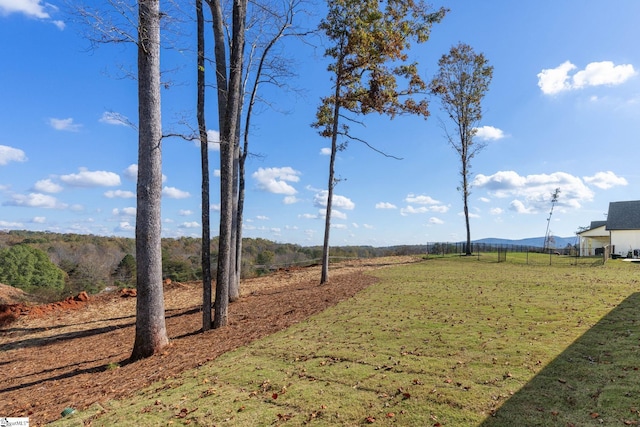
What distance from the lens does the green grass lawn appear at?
3.10 m

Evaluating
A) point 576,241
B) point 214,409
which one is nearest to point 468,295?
point 214,409

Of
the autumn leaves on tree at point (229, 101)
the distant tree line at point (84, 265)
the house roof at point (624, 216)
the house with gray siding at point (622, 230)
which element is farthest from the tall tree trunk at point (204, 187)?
the house roof at point (624, 216)

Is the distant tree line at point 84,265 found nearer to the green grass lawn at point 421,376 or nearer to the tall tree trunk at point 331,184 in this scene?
the tall tree trunk at point 331,184

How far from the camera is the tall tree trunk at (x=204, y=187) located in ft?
23.2

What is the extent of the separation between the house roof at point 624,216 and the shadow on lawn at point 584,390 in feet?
118

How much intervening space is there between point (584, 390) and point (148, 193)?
20.2 ft

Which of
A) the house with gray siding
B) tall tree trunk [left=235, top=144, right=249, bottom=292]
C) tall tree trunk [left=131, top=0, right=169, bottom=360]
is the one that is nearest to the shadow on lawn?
tall tree trunk [left=131, top=0, right=169, bottom=360]

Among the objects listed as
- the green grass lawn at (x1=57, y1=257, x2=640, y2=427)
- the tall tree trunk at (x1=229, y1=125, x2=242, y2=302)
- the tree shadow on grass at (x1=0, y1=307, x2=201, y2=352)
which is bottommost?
the tree shadow on grass at (x1=0, y1=307, x2=201, y2=352)

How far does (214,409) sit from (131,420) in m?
0.76

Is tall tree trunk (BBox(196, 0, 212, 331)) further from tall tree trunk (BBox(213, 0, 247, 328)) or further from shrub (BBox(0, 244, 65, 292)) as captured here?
shrub (BBox(0, 244, 65, 292))

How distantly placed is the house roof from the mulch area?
3367cm

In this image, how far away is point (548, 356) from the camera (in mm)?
4395

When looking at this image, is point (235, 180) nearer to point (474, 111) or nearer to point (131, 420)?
point (131, 420)

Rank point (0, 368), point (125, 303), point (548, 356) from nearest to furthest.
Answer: point (548, 356)
point (0, 368)
point (125, 303)
